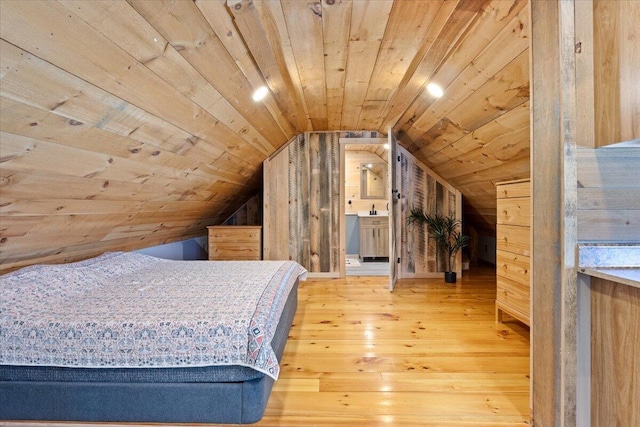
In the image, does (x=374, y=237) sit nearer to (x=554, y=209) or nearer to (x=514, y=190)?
(x=514, y=190)

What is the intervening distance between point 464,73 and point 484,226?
3.27 m

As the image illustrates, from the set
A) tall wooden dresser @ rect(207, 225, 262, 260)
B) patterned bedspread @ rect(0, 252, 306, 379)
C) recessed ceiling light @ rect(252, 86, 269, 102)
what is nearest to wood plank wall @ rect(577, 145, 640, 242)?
patterned bedspread @ rect(0, 252, 306, 379)

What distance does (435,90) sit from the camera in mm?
2355

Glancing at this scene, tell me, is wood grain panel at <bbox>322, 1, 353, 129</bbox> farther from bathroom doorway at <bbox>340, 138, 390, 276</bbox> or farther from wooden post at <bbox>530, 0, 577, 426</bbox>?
bathroom doorway at <bbox>340, 138, 390, 276</bbox>

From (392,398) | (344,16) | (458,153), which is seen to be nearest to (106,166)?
(344,16)

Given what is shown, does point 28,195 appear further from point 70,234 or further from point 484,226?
point 484,226

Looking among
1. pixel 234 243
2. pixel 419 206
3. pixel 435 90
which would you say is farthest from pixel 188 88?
pixel 419 206

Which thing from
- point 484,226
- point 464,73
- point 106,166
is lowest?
point 484,226

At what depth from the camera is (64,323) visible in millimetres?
1400

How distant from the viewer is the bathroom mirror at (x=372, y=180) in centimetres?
636

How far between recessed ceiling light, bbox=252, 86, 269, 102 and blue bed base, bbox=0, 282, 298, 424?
183cm

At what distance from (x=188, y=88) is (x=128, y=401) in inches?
60.9

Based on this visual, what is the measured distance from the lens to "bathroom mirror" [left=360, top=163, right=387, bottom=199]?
20.9 feet

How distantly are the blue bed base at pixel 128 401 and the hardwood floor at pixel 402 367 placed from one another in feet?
0.30
